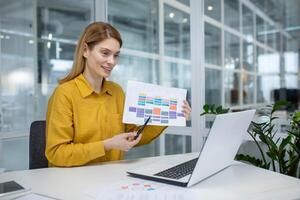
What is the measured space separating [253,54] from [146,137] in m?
3.78

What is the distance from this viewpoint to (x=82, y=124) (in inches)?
56.2

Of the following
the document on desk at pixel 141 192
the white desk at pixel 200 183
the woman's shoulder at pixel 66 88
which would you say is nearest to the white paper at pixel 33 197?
the white desk at pixel 200 183

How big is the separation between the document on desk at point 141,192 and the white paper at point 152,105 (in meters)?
0.41

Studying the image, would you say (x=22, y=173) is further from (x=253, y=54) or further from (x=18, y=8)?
(x=253, y=54)

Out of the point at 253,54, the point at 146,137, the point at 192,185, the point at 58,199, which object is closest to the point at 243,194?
the point at 192,185

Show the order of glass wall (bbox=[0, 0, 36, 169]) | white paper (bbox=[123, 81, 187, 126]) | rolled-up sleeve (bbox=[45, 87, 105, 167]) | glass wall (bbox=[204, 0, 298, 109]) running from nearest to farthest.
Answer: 1. rolled-up sleeve (bbox=[45, 87, 105, 167])
2. white paper (bbox=[123, 81, 187, 126])
3. glass wall (bbox=[0, 0, 36, 169])
4. glass wall (bbox=[204, 0, 298, 109])

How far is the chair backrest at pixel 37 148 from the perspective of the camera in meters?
1.58

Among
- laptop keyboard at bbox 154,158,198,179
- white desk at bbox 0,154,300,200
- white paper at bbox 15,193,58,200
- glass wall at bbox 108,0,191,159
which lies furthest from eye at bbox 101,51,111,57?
glass wall at bbox 108,0,191,159

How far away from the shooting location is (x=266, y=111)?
207 centimetres

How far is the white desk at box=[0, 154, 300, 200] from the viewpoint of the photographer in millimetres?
948

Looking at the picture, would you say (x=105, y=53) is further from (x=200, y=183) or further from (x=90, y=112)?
(x=200, y=183)

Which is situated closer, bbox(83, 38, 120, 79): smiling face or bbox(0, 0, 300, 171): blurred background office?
bbox(83, 38, 120, 79): smiling face

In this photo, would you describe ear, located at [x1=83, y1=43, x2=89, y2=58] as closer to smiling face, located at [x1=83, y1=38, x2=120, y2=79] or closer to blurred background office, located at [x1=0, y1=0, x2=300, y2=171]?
smiling face, located at [x1=83, y1=38, x2=120, y2=79]

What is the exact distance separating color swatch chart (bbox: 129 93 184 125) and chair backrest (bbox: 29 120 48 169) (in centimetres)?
58
